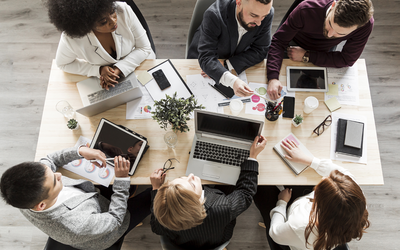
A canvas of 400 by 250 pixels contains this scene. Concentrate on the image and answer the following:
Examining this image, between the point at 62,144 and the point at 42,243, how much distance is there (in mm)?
1331

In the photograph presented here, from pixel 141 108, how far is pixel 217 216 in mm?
939

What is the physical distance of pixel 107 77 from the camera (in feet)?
5.62

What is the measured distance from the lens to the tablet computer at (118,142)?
162 centimetres

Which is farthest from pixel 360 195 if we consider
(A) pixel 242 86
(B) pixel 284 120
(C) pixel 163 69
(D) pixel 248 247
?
(C) pixel 163 69

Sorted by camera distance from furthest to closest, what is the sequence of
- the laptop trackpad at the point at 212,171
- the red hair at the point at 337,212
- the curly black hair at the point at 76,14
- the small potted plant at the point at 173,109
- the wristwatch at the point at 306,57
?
the wristwatch at the point at 306,57, the laptop trackpad at the point at 212,171, the small potted plant at the point at 173,109, the curly black hair at the point at 76,14, the red hair at the point at 337,212

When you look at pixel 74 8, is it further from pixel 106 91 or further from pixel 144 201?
pixel 144 201

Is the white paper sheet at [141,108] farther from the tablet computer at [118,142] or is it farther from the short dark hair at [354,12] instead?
the short dark hair at [354,12]

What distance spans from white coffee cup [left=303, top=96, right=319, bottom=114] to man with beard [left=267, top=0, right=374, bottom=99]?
0.68 ft

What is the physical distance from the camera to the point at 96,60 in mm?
1774

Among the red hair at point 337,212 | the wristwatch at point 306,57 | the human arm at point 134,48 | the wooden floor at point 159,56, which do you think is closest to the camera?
the red hair at point 337,212

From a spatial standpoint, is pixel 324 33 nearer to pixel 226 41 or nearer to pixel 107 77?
pixel 226 41

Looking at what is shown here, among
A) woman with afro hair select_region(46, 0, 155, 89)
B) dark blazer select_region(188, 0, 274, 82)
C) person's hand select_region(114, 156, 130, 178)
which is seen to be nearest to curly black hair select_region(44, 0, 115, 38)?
woman with afro hair select_region(46, 0, 155, 89)

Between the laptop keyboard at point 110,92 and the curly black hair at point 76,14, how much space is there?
16.4 inches

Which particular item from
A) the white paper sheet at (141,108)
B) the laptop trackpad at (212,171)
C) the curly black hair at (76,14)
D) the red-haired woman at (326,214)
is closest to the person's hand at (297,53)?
the red-haired woman at (326,214)
